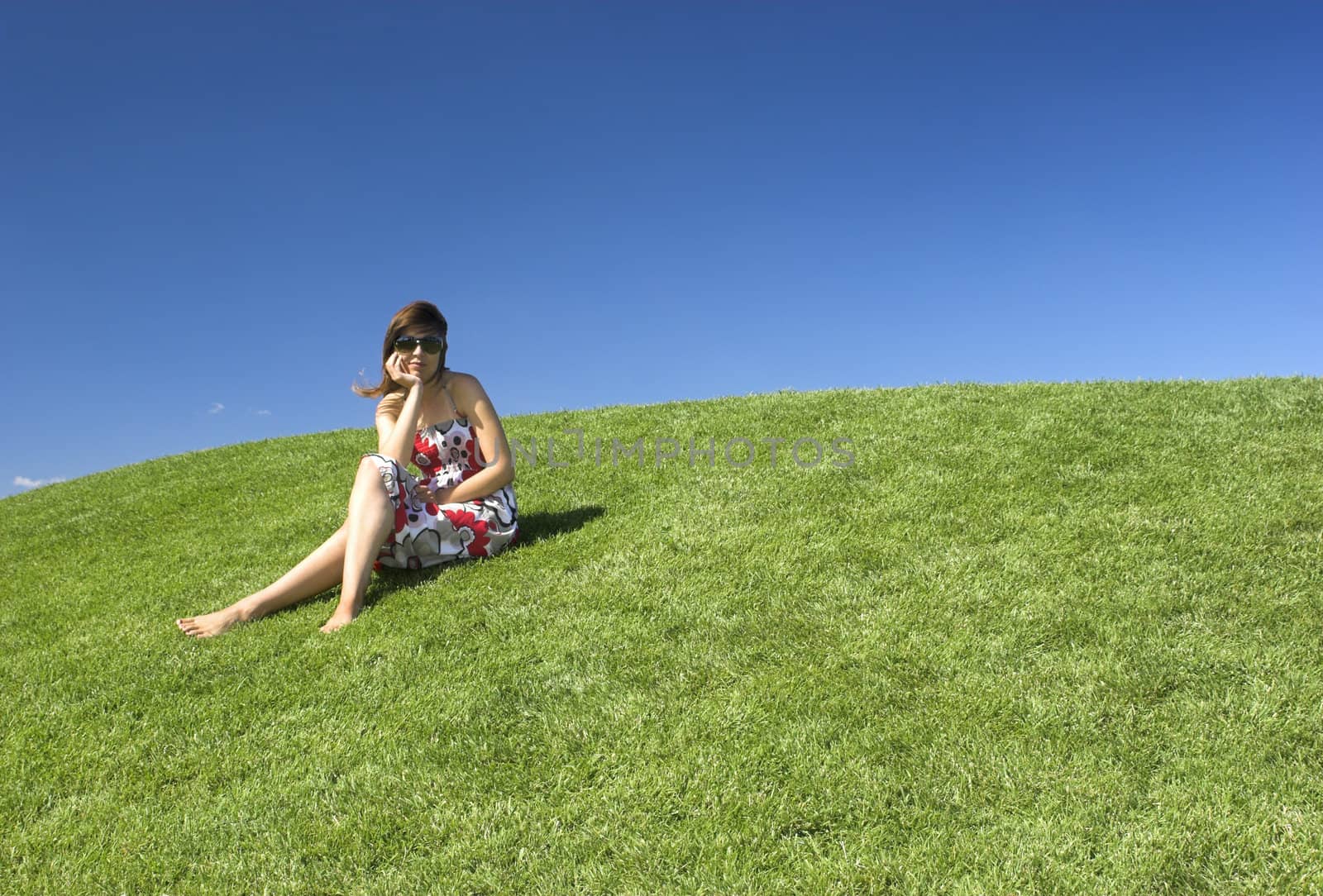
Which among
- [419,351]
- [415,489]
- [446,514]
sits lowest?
[446,514]

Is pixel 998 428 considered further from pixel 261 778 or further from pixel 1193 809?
pixel 261 778

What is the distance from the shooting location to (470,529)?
24.3 ft

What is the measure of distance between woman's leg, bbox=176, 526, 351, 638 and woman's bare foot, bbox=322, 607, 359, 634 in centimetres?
54

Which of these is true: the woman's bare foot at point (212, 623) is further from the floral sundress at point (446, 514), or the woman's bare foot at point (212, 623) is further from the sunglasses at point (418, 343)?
the sunglasses at point (418, 343)

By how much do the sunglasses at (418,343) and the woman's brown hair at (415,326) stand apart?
3 cm

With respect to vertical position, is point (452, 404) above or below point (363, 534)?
above

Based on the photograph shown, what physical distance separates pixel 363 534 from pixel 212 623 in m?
1.42

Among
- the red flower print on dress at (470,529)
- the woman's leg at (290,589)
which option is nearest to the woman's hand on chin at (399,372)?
the red flower print on dress at (470,529)

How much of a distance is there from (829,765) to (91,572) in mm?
8693

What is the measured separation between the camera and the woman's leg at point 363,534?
21.6ft

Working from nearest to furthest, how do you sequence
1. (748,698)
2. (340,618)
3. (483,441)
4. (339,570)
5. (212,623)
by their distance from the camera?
(748,698) → (340,618) → (212,623) → (339,570) → (483,441)

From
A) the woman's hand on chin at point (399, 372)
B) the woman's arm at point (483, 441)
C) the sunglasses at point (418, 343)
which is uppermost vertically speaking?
the sunglasses at point (418, 343)

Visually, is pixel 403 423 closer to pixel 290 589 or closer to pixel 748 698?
pixel 290 589

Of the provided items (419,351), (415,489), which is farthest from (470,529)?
(419,351)
